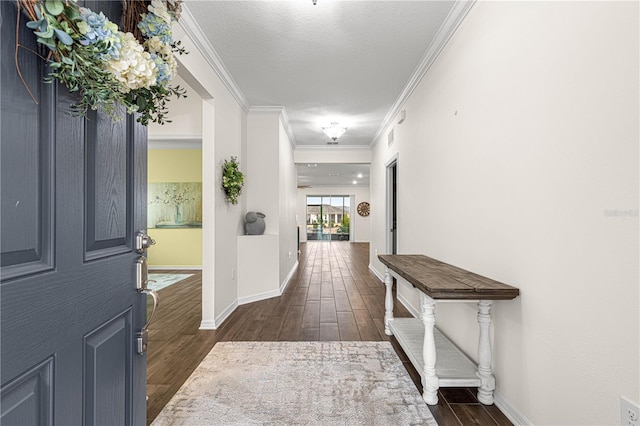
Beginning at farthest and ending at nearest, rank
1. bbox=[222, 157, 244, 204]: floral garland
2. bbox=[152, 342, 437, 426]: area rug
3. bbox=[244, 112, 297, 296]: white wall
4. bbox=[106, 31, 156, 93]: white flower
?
bbox=[244, 112, 297, 296]: white wall < bbox=[222, 157, 244, 204]: floral garland < bbox=[152, 342, 437, 426]: area rug < bbox=[106, 31, 156, 93]: white flower

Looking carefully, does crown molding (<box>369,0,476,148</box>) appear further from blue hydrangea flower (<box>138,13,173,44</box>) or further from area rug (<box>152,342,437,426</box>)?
area rug (<box>152,342,437,426</box>)

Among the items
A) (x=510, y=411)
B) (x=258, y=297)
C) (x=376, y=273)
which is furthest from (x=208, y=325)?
(x=376, y=273)

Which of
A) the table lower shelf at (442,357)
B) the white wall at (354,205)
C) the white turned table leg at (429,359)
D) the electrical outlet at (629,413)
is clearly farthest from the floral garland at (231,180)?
the white wall at (354,205)

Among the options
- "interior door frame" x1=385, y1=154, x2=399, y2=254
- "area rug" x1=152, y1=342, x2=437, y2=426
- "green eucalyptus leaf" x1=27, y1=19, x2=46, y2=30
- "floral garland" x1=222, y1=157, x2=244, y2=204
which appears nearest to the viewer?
"green eucalyptus leaf" x1=27, y1=19, x2=46, y2=30

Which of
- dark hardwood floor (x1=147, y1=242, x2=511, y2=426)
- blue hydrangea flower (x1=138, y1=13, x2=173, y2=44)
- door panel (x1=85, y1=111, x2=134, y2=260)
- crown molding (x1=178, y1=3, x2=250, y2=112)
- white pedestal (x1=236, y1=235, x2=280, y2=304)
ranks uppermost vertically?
crown molding (x1=178, y1=3, x2=250, y2=112)

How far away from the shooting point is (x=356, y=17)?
230 centimetres

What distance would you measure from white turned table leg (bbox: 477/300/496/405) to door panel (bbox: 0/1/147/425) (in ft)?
6.00

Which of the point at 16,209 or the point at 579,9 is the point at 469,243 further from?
the point at 16,209

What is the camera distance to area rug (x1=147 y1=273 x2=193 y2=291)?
485 cm

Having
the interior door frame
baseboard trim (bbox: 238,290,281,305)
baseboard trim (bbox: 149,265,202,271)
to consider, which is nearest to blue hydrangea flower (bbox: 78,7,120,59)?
baseboard trim (bbox: 238,290,281,305)

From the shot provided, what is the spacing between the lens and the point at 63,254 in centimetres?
79

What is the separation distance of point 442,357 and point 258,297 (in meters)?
2.56

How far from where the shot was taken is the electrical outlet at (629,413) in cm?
102

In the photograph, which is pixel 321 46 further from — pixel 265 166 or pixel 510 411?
pixel 510 411
